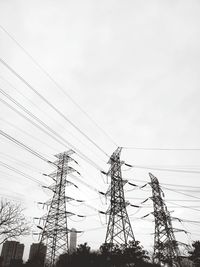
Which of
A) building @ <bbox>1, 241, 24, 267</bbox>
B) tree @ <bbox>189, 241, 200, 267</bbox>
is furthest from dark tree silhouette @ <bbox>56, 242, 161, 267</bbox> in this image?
building @ <bbox>1, 241, 24, 267</bbox>

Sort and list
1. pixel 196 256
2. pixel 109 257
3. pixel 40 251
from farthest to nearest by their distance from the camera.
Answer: pixel 40 251 < pixel 196 256 < pixel 109 257

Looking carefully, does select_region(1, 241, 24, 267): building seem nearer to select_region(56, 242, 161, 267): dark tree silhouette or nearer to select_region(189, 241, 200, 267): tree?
select_region(189, 241, 200, 267): tree

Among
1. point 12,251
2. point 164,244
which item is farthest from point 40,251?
point 12,251

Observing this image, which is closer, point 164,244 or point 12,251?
point 164,244

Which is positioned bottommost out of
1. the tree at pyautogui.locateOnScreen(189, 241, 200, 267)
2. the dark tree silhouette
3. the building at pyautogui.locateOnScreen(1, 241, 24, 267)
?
the dark tree silhouette

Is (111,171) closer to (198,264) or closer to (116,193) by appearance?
(116,193)

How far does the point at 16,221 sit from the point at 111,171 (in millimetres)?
13019

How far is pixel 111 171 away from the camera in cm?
2664

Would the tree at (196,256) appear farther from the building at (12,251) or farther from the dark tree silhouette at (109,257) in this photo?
the building at (12,251)

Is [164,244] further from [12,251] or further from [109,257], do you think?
[12,251]

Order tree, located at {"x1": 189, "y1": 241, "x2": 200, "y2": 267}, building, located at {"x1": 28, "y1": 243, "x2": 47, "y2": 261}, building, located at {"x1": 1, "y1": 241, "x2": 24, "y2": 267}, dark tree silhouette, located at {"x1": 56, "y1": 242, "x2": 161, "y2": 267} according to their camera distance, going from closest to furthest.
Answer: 1. dark tree silhouette, located at {"x1": 56, "y1": 242, "x2": 161, "y2": 267}
2. building, located at {"x1": 28, "y1": 243, "x2": 47, "y2": 261}
3. tree, located at {"x1": 189, "y1": 241, "x2": 200, "y2": 267}
4. building, located at {"x1": 1, "y1": 241, "x2": 24, "y2": 267}

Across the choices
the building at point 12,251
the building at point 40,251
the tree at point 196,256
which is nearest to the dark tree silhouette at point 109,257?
the building at point 40,251

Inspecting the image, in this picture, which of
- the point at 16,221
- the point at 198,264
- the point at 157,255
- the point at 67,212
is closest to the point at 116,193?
the point at 67,212

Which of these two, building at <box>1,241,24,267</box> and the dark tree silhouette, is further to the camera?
building at <box>1,241,24,267</box>
